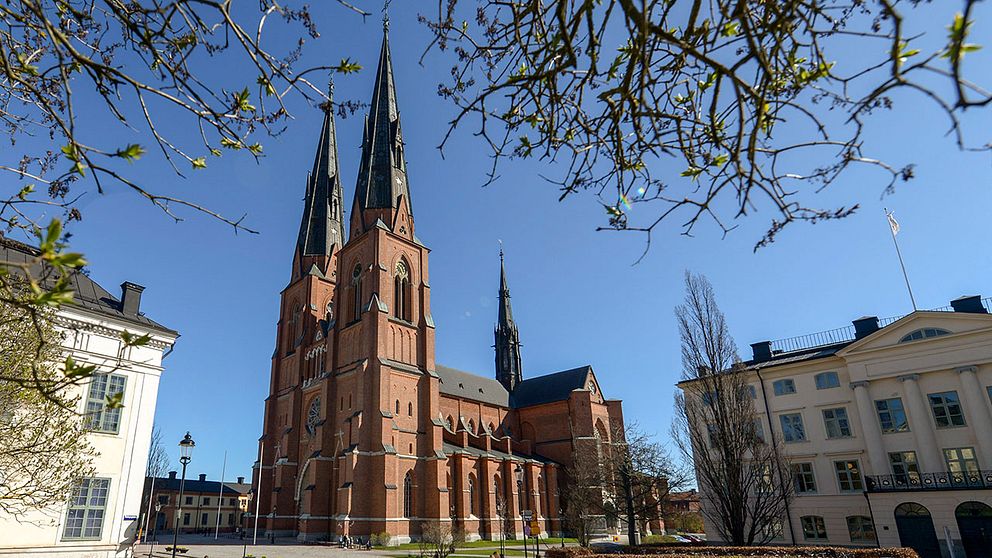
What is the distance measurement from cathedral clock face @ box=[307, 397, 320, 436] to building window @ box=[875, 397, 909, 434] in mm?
33725

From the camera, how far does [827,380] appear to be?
2836 centimetres

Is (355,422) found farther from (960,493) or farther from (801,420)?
(960,493)

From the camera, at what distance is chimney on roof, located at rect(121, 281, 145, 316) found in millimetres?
20688

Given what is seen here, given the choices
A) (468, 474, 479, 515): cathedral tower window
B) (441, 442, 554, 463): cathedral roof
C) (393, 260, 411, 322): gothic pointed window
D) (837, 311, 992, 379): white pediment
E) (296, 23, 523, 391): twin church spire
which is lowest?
(468, 474, 479, 515): cathedral tower window

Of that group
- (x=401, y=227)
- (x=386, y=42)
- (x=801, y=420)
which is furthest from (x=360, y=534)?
(x=386, y=42)

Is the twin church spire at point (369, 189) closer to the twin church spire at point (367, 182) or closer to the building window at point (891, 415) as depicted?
the twin church spire at point (367, 182)

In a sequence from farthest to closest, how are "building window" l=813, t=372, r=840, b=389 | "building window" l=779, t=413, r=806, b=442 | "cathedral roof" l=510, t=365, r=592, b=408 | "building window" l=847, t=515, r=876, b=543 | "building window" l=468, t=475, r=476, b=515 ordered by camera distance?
1. "cathedral roof" l=510, t=365, r=592, b=408
2. "building window" l=468, t=475, r=476, b=515
3. "building window" l=779, t=413, r=806, b=442
4. "building window" l=813, t=372, r=840, b=389
5. "building window" l=847, t=515, r=876, b=543

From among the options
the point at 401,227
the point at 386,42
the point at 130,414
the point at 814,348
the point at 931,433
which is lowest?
the point at 931,433

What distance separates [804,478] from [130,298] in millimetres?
32818

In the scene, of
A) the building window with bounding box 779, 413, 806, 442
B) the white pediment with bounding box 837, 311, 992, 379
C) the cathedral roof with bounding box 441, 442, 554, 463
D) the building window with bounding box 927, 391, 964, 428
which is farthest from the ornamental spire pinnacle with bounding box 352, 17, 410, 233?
the building window with bounding box 927, 391, 964, 428

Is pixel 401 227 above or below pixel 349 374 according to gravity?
above

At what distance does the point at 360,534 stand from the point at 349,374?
10.2 m

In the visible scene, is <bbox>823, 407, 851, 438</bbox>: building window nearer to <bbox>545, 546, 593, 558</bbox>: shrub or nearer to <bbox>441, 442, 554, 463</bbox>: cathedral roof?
<bbox>545, 546, 593, 558</bbox>: shrub

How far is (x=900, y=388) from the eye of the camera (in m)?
26.0
